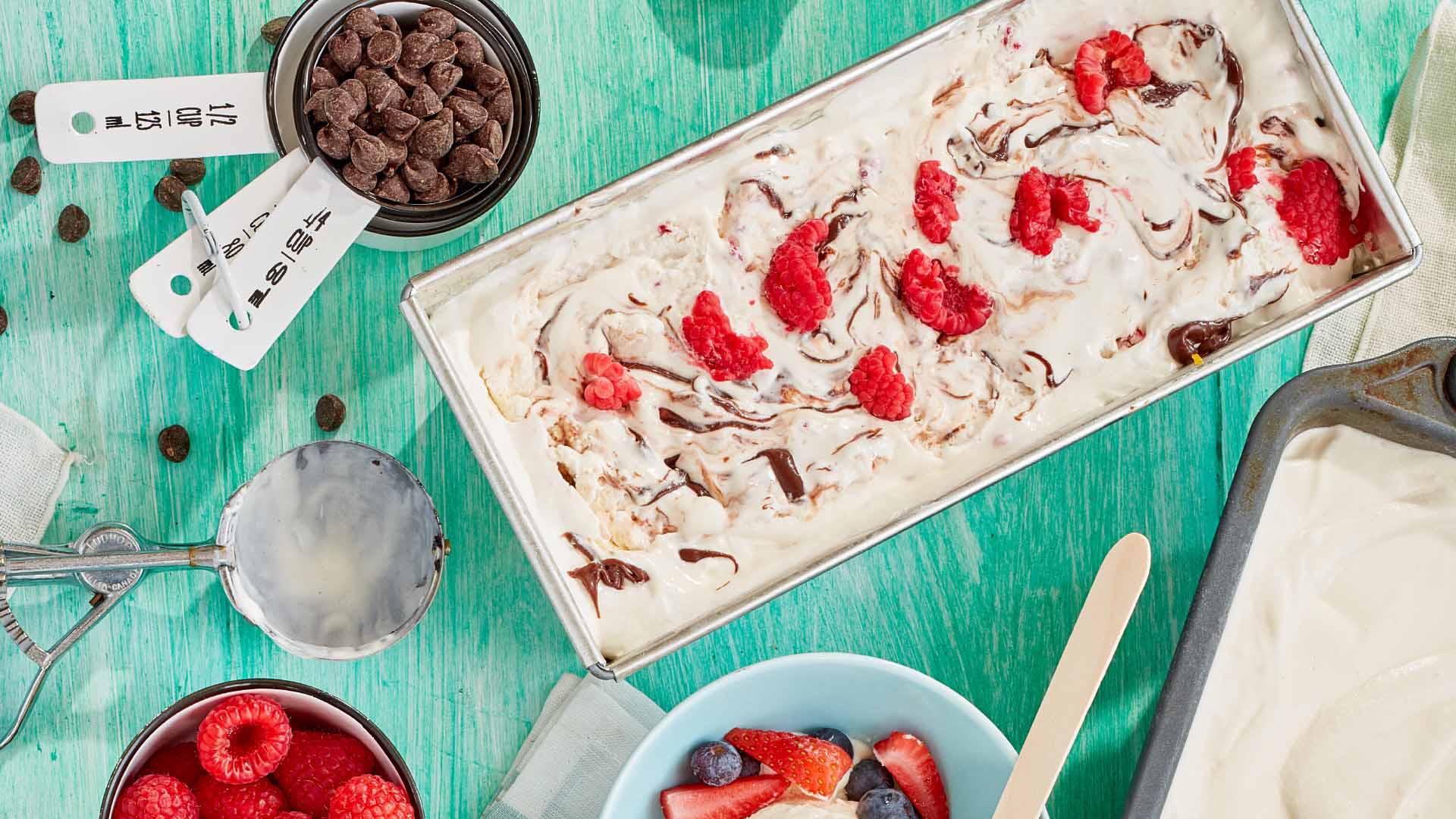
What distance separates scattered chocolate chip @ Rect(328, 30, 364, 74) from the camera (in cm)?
164

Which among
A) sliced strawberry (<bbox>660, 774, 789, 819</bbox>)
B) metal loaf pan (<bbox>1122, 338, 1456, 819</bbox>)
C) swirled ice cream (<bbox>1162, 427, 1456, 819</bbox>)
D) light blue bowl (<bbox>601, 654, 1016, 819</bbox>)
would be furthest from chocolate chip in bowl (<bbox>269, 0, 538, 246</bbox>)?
swirled ice cream (<bbox>1162, 427, 1456, 819</bbox>)

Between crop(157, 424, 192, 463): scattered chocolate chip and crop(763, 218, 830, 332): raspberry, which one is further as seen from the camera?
crop(157, 424, 192, 463): scattered chocolate chip

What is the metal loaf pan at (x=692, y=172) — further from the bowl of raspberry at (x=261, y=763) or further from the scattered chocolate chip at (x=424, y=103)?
the bowl of raspberry at (x=261, y=763)

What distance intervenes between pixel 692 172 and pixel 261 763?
971 mm

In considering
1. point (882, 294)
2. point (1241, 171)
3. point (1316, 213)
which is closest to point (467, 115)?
point (882, 294)

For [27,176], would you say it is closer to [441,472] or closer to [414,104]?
[414,104]

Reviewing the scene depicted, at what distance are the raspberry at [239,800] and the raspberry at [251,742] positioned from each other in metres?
0.04

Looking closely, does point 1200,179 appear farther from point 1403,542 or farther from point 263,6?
point 263,6

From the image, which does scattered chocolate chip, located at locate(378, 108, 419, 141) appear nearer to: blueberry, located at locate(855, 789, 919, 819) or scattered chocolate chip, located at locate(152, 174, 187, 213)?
scattered chocolate chip, located at locate(152, 174, 187, 213)

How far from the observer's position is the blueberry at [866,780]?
5.75 feet

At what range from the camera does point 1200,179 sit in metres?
1.76

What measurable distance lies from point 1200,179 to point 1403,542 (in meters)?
0.63

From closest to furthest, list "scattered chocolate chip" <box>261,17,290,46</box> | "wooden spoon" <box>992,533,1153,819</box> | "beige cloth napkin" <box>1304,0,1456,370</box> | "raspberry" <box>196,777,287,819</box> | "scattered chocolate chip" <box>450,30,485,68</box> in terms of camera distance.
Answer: "wooden spoon" <box>992,533,1153,819</box>, "raspberry" <box>196,777,287,819</box>, "scattered chocolate chip" <box>450,30,485,68</box>, "scattered chocolate chip" <box>261,17,290,46</box>, "beige cloth napkin" <box>1304,0,1456,370</box>

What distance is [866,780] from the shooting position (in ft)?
5.75
